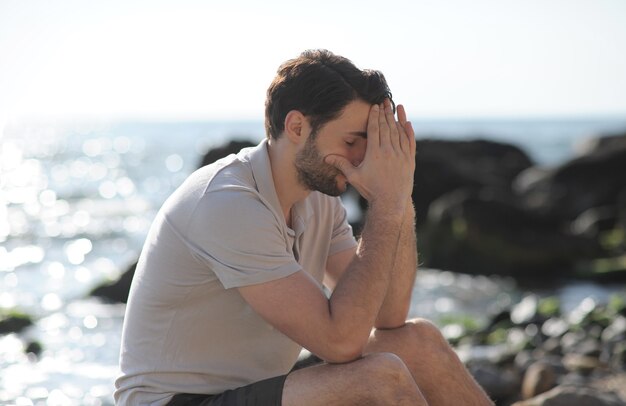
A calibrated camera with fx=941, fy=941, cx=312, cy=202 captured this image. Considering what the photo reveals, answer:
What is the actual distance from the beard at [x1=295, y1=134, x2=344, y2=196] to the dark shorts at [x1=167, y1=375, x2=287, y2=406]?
0.83 m

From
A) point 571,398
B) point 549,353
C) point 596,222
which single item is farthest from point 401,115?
point 596,222

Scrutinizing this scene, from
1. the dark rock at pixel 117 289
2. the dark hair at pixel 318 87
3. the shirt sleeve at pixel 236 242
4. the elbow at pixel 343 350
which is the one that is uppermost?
the dark hair at pixel 318 87

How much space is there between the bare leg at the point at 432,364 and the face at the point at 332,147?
69 centimetres

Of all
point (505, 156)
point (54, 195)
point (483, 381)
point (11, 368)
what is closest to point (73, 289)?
point (11, 368)

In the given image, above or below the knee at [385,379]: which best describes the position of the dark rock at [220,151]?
below

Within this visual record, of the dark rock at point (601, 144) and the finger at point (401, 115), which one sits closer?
the finger at point (401, 115)

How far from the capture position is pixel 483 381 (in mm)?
6645

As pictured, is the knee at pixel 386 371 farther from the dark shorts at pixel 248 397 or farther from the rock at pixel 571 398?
the rock at pixel 571 398

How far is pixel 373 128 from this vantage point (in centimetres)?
391

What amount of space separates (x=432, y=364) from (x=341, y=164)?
0.93 metres

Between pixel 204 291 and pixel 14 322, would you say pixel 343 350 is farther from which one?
pixel 14 322

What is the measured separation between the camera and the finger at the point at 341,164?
3.89 m

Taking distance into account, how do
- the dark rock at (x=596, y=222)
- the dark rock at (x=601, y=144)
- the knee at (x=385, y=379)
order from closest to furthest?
1. the knee at (x=385, y=379)
2. the dark rock at (x=596, y=222)
3. the dark rock at (x=601, y=144)

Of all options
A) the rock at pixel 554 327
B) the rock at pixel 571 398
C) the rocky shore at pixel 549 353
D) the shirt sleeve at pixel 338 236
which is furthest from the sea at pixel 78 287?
the shirt sleeve at pixel 338 236
